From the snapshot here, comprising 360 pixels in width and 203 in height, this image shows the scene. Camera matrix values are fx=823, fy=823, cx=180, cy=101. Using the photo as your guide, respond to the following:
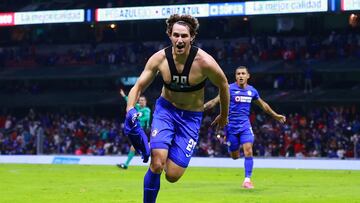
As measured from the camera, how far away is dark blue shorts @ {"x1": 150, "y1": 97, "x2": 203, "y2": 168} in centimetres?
1127

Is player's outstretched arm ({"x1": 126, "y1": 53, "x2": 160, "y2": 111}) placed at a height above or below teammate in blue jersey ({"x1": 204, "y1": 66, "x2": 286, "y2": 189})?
above

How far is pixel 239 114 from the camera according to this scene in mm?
18828

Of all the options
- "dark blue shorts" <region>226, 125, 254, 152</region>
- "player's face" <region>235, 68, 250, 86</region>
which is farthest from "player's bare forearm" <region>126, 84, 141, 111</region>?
"dark blue shorts" <region>226, 125, 254, 152</region>

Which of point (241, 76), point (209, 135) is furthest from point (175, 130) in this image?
point (209, 135)

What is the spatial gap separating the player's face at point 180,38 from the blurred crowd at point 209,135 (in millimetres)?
24798

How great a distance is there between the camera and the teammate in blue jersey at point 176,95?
10891 millimetres

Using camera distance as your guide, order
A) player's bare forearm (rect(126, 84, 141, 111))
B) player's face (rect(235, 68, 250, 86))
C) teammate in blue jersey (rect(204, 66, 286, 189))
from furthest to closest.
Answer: teammate in blue jersey (rect(204, 66, 286, 189)) < player's face (rect(235, 68, 250, 86)) < player's bare forearm (rect(126, 84, 141, 111))

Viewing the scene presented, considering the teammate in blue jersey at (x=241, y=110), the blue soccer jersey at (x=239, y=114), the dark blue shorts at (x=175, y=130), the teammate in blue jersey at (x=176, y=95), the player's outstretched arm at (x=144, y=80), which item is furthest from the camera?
the blue soccer jersey at (x=239, y=114)

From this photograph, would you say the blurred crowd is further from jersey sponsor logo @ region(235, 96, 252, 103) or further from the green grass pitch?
jersey sponsor logo @ region(235, 96, 252, 103)

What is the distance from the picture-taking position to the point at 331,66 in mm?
43125

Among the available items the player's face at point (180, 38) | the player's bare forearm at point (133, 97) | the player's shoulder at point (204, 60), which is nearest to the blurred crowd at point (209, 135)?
the player's shoulder at point (204, 60)

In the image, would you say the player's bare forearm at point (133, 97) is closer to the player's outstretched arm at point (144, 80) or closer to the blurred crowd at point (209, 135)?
the player's outstretched arm at point (144, 80)

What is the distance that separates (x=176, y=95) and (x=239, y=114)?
7556 millimetres

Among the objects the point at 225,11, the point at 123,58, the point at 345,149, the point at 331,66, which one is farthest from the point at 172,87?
the point at 123,58
